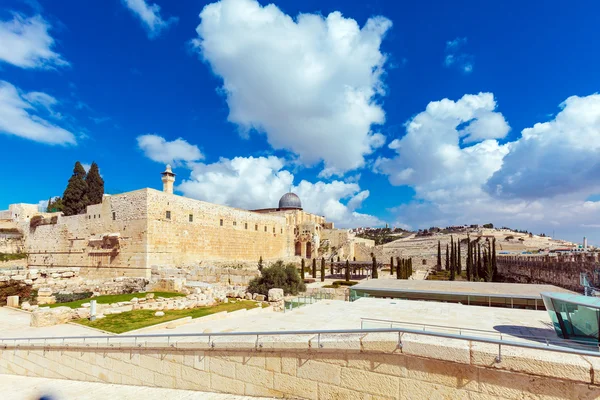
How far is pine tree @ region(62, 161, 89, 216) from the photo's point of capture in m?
35.8

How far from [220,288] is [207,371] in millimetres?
15356

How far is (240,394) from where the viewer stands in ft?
15.3

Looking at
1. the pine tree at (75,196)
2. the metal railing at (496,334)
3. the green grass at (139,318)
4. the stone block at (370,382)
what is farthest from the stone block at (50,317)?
the pine tree at (75,196)

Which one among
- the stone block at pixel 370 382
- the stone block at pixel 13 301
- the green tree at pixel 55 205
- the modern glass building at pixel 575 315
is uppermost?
the green tree at pixel 55 205

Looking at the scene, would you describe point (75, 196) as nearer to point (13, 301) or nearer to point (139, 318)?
point (13, 301)

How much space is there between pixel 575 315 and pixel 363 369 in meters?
3.58

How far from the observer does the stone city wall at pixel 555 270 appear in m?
18.7

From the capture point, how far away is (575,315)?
495 cm

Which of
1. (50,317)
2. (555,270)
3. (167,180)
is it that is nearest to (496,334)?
(50,317)

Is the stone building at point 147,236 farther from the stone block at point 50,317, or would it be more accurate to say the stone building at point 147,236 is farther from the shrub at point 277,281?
the stone block at point 50,317

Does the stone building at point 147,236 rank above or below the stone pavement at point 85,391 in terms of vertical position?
above

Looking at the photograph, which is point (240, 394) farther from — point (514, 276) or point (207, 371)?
point (514, 276)

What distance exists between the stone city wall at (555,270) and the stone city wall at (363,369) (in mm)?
19127

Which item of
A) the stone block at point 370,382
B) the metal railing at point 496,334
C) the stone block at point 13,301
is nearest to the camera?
the stone block at point 370,382
